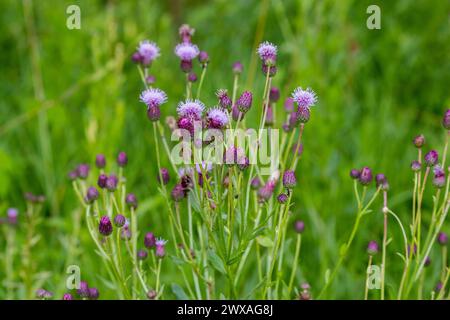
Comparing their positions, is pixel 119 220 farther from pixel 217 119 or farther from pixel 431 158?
pixel 431 158

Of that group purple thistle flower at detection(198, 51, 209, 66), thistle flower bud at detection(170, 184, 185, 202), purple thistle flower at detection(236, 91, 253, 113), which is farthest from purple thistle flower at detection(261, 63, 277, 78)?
thistle flower bud at detection(170, 184, 185, 202)

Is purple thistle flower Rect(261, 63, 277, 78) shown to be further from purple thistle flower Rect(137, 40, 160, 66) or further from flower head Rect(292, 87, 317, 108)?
purple thistle flower Rect(137, 40, 160, 66)

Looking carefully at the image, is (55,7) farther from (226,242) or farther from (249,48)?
(226,242)

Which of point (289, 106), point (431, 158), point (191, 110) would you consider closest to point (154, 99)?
point (191, 110)
